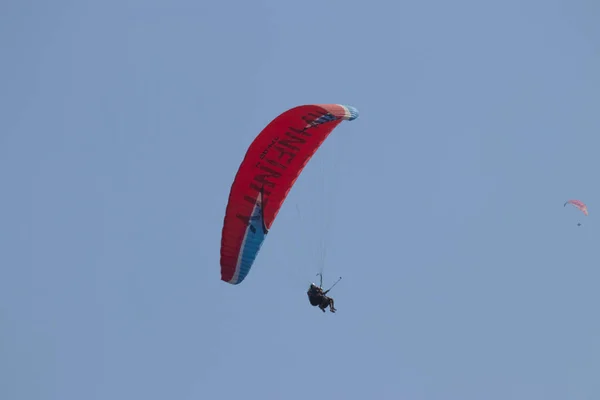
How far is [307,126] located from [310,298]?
5138 mm

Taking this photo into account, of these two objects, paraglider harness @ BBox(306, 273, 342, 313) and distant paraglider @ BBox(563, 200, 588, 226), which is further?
distant paraglider @ BBox(563, 200, 588, 226)

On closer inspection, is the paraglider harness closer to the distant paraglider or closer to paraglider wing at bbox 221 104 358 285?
paraglider wing at bbox 221 104 358 285

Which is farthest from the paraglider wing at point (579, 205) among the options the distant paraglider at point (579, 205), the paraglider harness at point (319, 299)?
the paraglider harness at point (319, 299)

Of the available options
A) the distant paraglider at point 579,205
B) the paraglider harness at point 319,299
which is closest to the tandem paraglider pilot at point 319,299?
the paraglider harness at point 319,299

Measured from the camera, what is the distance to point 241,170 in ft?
126

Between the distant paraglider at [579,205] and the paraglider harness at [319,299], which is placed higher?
the distant paraglider at [579,205]

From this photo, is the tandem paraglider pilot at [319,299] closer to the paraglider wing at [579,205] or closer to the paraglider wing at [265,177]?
the paraglider wing at [265,177]

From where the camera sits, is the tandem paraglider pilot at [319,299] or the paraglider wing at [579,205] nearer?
the tandem paraglider pilot at [319,299]

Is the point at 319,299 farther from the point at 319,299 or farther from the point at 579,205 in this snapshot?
the point at 579,205

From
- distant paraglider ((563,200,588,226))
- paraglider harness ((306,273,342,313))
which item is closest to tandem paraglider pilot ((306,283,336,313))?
paraglider harness ((306,273,342,313))

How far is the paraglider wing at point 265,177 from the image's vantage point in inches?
1517

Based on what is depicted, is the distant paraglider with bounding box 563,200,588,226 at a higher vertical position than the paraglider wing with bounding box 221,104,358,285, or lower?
higher

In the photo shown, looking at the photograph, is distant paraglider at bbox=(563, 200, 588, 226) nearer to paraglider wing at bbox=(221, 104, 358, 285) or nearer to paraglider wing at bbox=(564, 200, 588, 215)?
paraglider wing at bbox=(564, 200, 588, 215)

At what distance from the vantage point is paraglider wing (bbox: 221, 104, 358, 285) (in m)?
38.5
